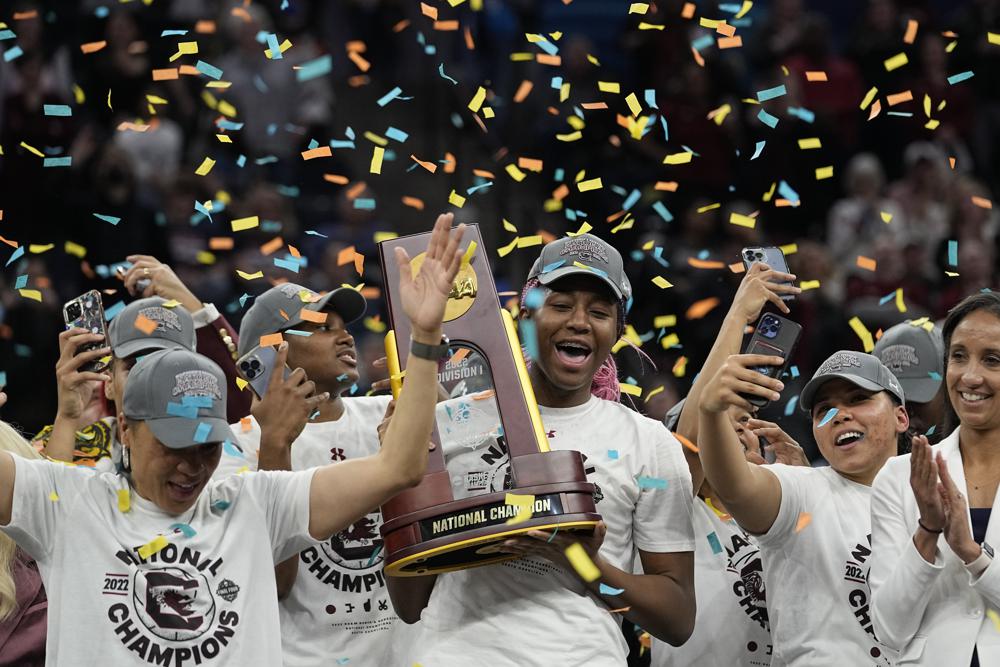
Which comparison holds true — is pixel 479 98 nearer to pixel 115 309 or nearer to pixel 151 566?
pixel 115 309

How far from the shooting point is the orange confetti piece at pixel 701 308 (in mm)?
8555

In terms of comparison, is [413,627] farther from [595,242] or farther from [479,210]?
[479,210]

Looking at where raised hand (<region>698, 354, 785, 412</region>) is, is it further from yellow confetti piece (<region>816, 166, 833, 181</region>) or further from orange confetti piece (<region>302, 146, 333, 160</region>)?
yellow confetti piece (<region>816, 166, 833, 181</region>)

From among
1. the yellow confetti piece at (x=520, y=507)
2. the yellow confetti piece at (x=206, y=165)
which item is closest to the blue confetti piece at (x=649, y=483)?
the yellow confetti piece at (x=520, y=507)

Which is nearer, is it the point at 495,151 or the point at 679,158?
the point at 495,151

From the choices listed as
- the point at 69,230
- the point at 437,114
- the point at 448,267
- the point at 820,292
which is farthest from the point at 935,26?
the point at 448,267

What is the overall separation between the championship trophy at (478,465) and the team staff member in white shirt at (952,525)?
2.74 feet

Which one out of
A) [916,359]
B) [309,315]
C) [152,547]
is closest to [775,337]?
[916,359]

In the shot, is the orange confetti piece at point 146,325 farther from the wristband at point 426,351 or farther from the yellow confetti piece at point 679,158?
the yellow confetti piece at point 679,158

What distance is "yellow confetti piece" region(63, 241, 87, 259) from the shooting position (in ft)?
28.2

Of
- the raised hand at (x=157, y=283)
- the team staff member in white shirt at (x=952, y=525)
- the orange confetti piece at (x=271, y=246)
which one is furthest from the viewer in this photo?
the orange confetti piece at (x=271, y=246)

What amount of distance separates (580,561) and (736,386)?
0.58 metres

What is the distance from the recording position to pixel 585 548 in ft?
12.5

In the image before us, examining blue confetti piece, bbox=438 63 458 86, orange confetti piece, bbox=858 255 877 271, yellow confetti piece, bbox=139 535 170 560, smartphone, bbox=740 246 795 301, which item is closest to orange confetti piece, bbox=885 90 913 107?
orange confetti piece, bbox=858 255 877 271
